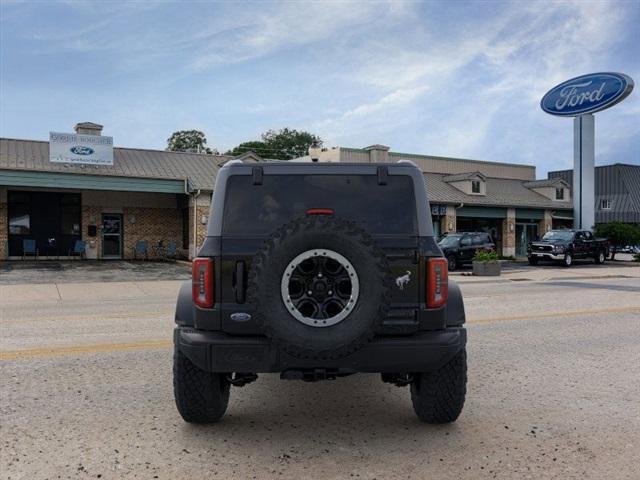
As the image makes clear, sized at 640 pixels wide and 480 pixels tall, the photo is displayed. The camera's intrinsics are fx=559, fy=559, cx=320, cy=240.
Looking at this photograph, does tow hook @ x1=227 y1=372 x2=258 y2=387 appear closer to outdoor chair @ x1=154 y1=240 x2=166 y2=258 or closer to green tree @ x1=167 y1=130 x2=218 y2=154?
outdoor chair @ x1=154 y1=240 x2=166 y2=258

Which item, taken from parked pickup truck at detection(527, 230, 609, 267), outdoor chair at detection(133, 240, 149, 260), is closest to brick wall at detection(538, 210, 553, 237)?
parked pickup truck at detection(527, 230, 609, 267)

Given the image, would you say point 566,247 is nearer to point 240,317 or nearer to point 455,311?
point 455,311

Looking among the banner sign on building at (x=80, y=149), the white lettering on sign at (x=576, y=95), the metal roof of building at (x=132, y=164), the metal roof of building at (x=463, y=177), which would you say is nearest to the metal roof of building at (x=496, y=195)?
the metal roof of building at (x=463, y=177)

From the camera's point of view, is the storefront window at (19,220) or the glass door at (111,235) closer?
the storefront window at (19,220)

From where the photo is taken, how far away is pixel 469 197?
117ft

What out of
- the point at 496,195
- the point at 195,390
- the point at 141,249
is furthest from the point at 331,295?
the point at 496,195

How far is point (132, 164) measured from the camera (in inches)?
1137

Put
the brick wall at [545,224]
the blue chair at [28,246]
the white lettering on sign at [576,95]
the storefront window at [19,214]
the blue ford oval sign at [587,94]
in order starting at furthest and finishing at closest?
the brick wall at [545,224] < the white lettering on sign at [576,95] < the blue ford oval sign at [587,94] < the storefront window at [19,214] < the blue chair at [28,246]

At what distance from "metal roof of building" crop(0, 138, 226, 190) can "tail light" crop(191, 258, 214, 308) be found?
23.0 metres

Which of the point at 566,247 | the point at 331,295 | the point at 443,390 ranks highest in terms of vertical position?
the point at 331,295

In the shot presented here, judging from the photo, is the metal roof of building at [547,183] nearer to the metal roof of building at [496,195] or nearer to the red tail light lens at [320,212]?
the metal roof of building at [496,195]

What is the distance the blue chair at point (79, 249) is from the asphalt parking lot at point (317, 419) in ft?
66.4

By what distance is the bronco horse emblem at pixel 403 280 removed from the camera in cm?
381

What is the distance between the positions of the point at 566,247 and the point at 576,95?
1157 cm
